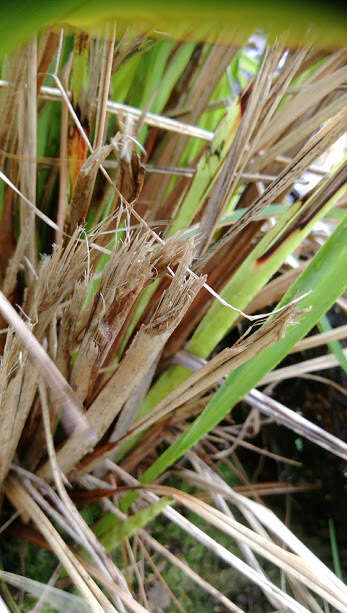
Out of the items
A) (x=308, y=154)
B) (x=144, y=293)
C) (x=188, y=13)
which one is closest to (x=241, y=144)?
(x=308, y=154)

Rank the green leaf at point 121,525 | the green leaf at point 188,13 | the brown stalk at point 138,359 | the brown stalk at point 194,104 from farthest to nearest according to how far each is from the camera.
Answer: the brown stalk at point 194,104 < the green leaf at point 121,525 < the brown stalk at point 138,359 < the green leaf at point 188,13

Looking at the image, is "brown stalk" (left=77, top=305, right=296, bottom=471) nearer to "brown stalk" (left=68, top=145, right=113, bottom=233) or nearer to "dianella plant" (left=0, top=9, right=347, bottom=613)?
"dianella plant" (left=0, top=9, right=347, bottom=613)

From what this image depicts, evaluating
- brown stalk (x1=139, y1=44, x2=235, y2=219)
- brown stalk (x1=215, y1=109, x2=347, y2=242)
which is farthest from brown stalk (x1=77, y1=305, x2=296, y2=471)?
brown stalk (x1=139, y1=44, x2=235, y2=219)

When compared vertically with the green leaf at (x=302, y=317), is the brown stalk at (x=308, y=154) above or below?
above

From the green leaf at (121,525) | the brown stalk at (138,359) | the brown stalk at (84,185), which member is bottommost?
the green leaf at (121,525)

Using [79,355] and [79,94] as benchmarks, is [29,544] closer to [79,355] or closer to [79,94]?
[79,355]

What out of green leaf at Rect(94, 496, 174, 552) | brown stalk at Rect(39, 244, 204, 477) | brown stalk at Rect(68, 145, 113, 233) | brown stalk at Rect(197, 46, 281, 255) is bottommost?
green leaf at Rect(94, 496, 174, 552)

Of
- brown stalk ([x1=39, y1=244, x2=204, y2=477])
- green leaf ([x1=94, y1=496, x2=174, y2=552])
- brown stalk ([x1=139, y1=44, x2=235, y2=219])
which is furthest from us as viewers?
brown stalk ([x1=139, y1=44, x2=235, y2=219])

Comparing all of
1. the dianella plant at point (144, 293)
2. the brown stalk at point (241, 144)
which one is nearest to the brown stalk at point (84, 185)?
the dianella plant at point (144, 293)

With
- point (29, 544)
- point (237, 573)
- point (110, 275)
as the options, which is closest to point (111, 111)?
point (110, 275)

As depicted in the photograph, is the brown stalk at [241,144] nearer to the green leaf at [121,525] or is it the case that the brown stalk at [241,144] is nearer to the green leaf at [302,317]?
the green leaf at [302,317]

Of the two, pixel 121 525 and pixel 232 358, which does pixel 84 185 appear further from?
pixel 121 525
